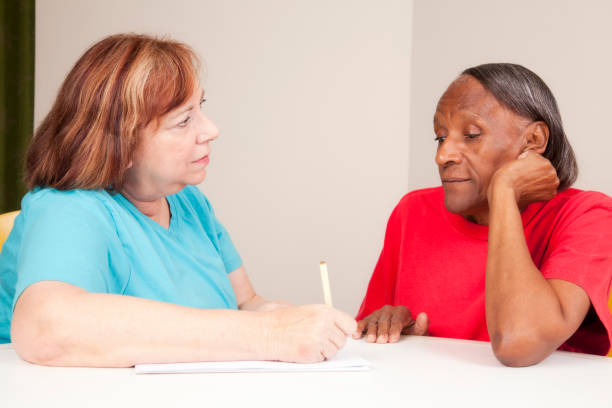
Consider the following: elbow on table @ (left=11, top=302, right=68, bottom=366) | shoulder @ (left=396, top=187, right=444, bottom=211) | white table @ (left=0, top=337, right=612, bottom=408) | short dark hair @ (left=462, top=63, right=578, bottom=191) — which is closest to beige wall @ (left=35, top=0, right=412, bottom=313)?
shoulder @ (left=396, top=187, right=444, bottom=211)

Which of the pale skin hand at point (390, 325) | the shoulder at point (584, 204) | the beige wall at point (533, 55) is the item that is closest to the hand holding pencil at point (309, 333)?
the pale skin hand at point (390, 325)

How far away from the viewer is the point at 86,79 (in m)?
1.23

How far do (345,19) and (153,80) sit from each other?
2.27 metres

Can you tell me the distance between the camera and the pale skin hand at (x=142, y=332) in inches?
38.2

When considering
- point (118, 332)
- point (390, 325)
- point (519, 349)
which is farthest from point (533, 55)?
point (118, 332)

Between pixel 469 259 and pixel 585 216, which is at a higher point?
pixel 585 216

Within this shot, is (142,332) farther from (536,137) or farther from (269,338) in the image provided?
(536,137)

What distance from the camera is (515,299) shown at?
1.17 m

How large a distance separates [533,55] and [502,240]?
1.69 metres

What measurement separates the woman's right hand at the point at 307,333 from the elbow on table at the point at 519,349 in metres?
0.26

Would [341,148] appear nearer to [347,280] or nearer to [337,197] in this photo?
[337,197]

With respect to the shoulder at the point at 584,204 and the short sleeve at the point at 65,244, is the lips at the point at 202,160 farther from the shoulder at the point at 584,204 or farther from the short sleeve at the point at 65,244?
the shoulder at the point at 584,204

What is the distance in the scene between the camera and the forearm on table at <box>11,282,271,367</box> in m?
0.97

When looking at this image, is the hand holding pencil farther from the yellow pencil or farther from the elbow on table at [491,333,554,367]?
the elbow on table at [491,333,554,367]
